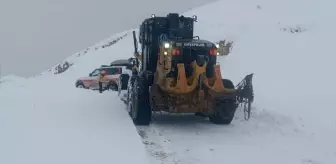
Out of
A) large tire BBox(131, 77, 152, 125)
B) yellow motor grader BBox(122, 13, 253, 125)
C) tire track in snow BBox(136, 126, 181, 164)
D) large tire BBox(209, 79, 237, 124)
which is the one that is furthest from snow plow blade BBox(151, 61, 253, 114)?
tire track in snow BBox(136, 126, 181, 164)

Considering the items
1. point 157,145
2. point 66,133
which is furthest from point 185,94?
point 66,133

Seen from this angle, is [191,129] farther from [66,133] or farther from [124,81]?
[124,81]

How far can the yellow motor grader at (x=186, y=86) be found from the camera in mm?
10984

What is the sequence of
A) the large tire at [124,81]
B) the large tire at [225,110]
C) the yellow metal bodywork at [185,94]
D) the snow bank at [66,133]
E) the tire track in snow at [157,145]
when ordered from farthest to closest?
the large tire at [124,81] → the large tire at [225,110] → the yellow metal bodywork at [185,94] → the tire track in snow at [157,145] → the snow bank at [66,133]

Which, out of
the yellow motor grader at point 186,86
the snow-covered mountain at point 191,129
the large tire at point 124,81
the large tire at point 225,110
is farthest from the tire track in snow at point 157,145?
the large tire at point 124,81

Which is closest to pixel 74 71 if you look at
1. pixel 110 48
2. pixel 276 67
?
pixel 110 48

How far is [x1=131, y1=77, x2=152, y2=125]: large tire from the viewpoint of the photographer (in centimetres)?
1146

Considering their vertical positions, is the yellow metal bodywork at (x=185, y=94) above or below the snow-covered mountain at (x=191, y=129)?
above

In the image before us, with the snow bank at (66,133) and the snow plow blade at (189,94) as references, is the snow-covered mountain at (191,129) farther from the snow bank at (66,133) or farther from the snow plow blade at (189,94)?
the snow plow blade at (189,94)

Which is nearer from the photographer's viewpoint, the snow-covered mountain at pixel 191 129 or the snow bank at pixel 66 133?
the snow bank at pixel 66 133

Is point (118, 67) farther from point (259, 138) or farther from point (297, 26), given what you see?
point (259, 138)

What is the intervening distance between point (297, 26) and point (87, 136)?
23.8 meters

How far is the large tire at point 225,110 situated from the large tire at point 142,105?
1.60 meters

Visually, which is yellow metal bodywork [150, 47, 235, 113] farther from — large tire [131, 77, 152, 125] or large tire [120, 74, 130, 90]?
large tire [120, 74, 130, 90]
